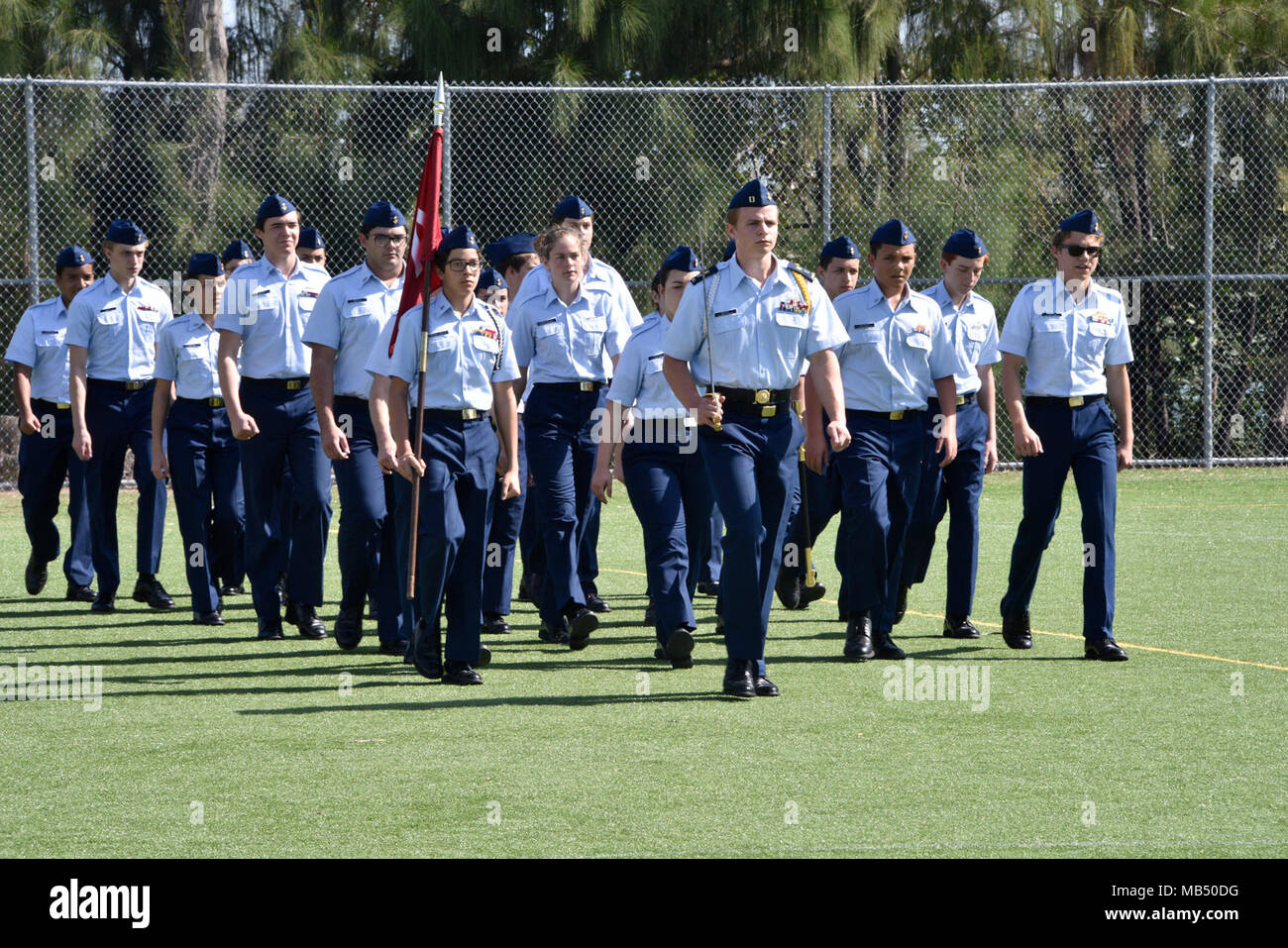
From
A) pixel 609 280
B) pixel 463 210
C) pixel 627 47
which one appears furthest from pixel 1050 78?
pixel 609 280

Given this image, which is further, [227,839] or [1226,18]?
[1226,18]

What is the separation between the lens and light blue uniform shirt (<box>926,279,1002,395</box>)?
947 centimetres

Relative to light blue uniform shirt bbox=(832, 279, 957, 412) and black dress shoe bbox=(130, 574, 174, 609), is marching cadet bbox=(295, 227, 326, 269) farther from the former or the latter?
light blue uniform shirt bbox=(832, 279, 957, 412)

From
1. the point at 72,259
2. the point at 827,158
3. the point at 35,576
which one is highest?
the point at 827,158

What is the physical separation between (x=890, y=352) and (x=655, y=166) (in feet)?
30.4

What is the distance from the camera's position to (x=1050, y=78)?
2014cm

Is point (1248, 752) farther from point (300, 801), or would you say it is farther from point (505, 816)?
point (300, 801)

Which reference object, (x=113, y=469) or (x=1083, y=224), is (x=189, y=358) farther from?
(x=1083, y=224)

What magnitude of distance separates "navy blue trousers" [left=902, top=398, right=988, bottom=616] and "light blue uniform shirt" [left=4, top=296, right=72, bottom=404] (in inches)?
215

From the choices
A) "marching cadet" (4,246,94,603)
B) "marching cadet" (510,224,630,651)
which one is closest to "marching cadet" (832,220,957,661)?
"marching cadet" (510,224,630,651)

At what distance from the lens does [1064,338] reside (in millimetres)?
8625

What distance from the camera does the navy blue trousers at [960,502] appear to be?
30.8ft

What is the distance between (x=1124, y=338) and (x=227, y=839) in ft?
17.3

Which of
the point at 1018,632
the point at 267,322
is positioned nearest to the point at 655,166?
the point at 267,322
